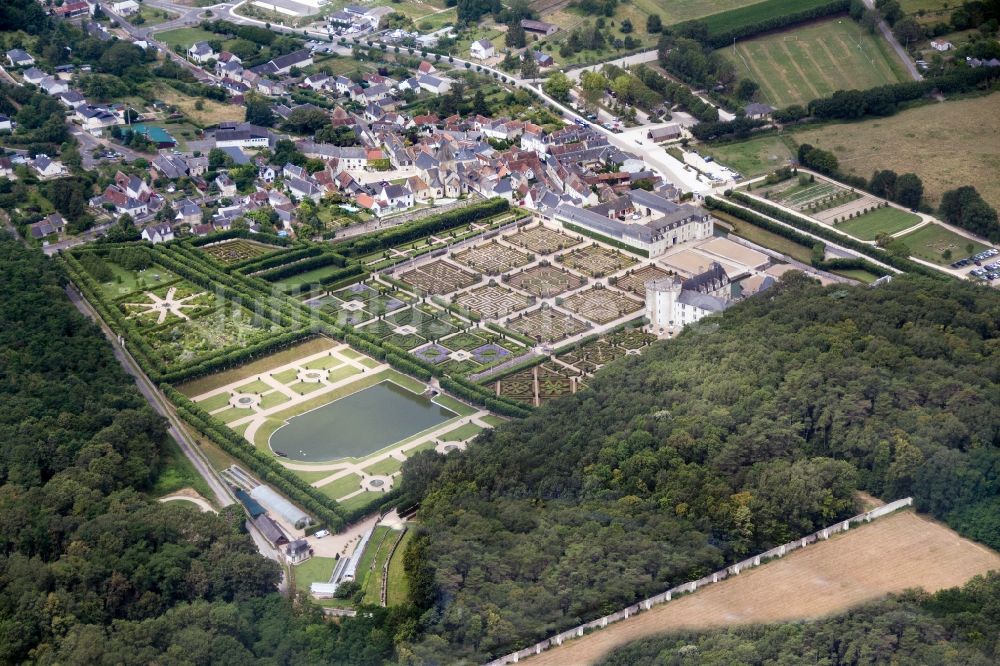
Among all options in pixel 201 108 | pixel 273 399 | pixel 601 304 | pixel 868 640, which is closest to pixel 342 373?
pixel 273 399

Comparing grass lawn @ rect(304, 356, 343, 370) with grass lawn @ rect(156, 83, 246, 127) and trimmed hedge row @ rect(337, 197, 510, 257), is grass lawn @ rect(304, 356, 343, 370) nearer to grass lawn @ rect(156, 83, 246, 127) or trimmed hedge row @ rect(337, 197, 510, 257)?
trimmed hedge row @ rect(337, 197, 510, 257)

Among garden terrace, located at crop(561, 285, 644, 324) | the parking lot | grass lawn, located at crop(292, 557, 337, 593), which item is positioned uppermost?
the parking lot

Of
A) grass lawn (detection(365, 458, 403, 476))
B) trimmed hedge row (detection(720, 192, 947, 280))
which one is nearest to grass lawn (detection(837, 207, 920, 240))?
trimmed hedge row (detection(720, 192, 947, 280))

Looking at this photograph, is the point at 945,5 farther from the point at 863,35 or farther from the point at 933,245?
the point at 933,245

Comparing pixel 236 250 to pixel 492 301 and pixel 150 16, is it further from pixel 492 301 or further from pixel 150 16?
pixel 150 16

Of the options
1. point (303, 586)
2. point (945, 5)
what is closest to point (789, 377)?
point (303, 586)

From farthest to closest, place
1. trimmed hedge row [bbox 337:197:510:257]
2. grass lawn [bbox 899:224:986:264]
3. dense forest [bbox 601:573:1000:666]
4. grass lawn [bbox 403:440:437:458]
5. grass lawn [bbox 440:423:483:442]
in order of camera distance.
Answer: trimmed hedge row [bbox 337:197:510:257]
grass lawn [bbox 899:224:986:264]
grass lawn [bbox 440:423:483:442]
grass lawn [bbox 403:440:437:458]
dense forest [bbox 601:573:1000:666]

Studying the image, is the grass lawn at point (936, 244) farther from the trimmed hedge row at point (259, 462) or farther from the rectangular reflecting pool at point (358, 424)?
the trimmed hedge row at point (259, 462)

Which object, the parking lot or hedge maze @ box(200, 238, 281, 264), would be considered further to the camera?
hedge maze @ box(200, 238, 281, 264)
